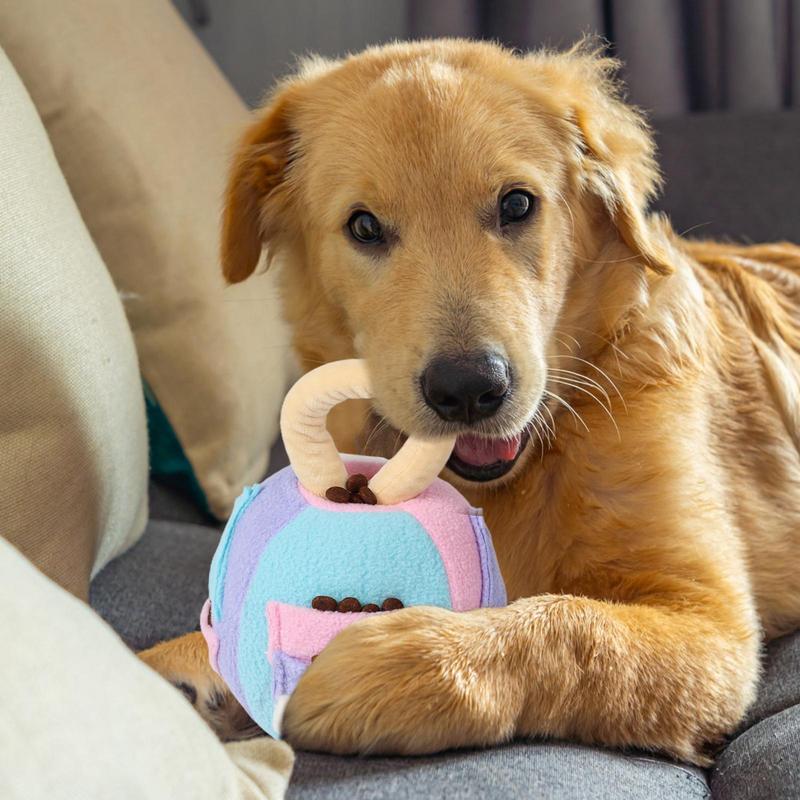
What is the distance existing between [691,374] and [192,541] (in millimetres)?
985

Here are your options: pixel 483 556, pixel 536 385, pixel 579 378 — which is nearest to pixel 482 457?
pixel 536 385

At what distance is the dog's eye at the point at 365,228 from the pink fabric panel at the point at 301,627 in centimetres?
67

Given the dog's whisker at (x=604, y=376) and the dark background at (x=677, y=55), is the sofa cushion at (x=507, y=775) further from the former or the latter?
the dark background at (x=677, y=55)

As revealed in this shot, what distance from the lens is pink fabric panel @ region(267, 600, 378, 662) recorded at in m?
0.98

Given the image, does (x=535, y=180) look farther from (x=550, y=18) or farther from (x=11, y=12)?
(x=550, y=18)

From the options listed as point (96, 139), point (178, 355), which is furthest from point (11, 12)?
point (178, 355)

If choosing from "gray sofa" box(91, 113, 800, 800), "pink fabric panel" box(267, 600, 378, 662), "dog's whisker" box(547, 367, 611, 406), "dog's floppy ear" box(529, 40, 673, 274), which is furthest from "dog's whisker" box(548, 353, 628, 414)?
"pink fabric panel" box(267, 600, 378, 662)

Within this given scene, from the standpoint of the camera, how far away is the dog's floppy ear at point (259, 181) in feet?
5.54

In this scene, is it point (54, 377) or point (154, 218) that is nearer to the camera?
point (54, 377)

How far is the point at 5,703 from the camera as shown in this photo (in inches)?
26.0

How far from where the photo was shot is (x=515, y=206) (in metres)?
1.44

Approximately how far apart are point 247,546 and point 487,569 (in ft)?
0.86

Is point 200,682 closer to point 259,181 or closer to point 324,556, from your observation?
point 324,556

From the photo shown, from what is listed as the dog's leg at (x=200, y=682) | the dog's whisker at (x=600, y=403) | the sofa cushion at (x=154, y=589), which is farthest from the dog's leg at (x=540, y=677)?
the sofa cushion at (x=154, y=589)
